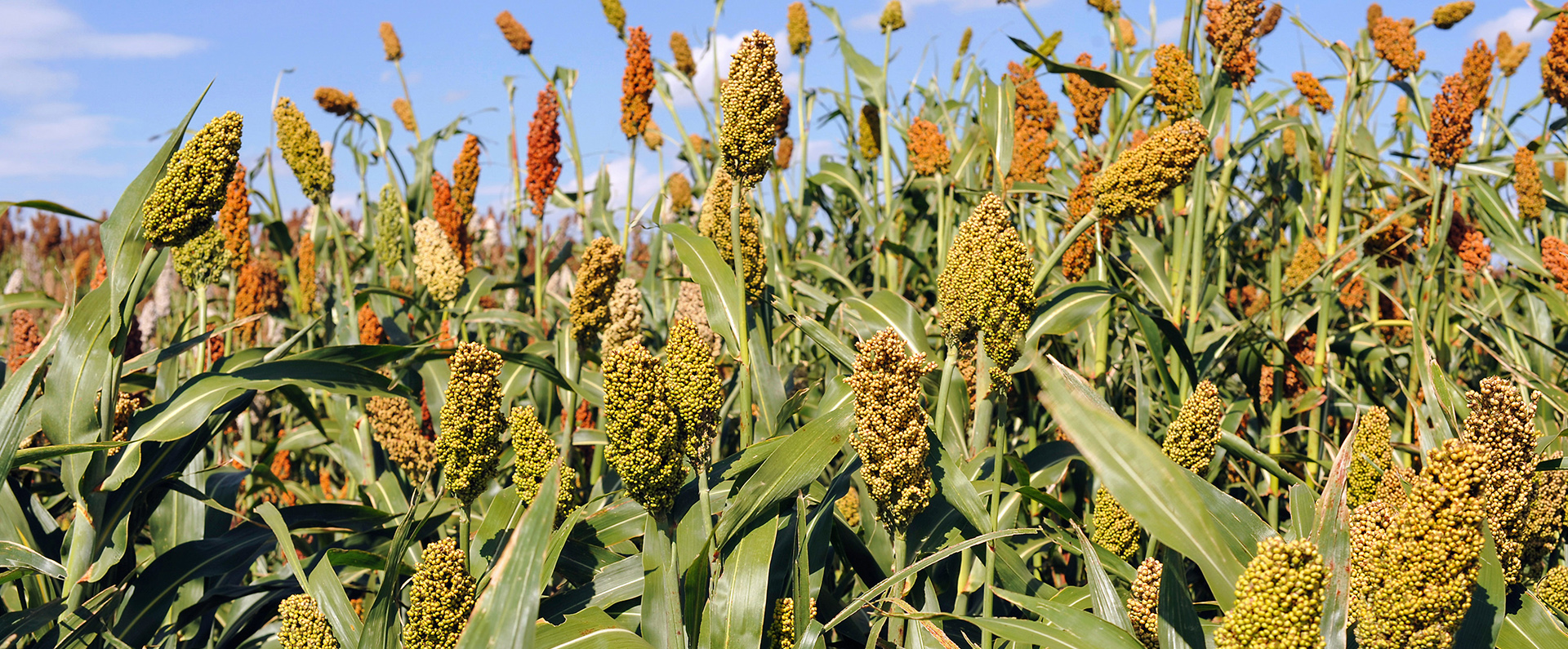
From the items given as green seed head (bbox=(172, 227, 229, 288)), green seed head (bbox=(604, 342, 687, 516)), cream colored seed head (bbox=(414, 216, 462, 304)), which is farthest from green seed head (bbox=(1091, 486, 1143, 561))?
green seed head (bbox=(172, 227, 229, 288))

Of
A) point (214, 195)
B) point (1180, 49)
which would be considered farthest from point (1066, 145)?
point (214, 195)

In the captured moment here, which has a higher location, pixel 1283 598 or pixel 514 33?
pixel 514 33

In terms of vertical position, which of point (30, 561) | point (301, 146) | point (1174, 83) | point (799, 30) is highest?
point (799, 30)

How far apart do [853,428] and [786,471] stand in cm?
A: 17

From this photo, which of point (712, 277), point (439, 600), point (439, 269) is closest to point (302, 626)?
point (439, 600)

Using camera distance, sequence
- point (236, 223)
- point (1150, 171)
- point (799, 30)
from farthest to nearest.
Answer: point (799, 30) < point (236, 223) < point (1150, 171)

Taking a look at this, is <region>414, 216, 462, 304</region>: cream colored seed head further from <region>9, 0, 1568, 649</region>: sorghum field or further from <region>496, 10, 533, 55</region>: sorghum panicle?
<region>496, 10, 533, 55</region>: sorghum panicle

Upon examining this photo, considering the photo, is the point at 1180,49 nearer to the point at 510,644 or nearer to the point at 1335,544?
the point at 1335,544

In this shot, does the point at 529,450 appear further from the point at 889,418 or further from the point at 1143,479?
the point at 1143,479

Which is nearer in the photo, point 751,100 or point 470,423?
point 470,423

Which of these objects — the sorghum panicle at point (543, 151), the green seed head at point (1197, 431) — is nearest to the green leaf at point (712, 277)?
the green seed head at point (1197, 431)

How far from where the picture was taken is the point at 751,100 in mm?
1827

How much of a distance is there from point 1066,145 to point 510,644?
374 centimetres

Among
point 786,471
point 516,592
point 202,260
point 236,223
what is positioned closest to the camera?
point 516,592
